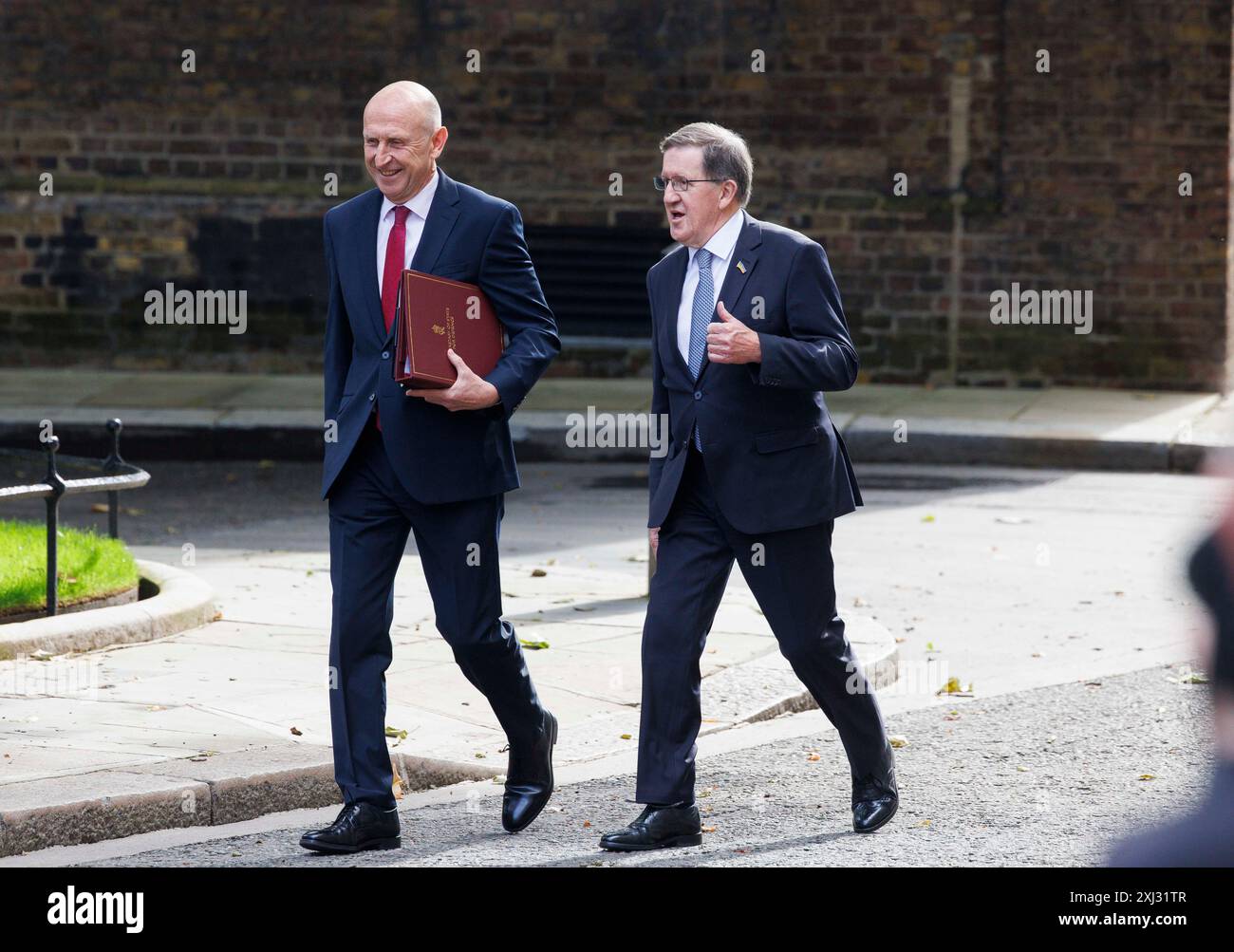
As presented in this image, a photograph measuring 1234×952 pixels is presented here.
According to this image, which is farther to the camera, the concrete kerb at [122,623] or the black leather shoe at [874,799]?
the concrete kerb at [122,623]

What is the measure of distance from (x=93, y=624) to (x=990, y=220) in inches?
438

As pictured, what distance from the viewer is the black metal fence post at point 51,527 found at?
757cm

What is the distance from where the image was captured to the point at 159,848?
5191 millimetres

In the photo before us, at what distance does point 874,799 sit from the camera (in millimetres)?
→ 5402

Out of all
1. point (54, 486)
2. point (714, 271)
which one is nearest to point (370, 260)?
point (714, 271)

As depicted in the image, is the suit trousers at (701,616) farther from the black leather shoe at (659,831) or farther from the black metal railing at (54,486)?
the black metal railing at (54,486)

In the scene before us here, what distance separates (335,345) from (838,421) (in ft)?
32.1

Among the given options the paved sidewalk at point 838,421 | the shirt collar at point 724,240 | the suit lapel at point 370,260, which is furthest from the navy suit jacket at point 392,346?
the paved sidewalk at point 838,421

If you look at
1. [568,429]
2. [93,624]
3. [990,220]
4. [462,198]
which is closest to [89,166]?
[568,429]

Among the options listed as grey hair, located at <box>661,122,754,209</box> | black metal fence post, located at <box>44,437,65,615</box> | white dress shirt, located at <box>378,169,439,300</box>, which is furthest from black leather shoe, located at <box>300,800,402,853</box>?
black metal fence post, located at <box>44,437,65,615</box>

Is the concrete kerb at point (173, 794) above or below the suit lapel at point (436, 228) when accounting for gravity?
below

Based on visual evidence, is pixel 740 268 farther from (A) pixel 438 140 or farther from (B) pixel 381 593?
(B) pixel 381 593

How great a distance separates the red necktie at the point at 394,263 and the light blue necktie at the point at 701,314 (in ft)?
2.62

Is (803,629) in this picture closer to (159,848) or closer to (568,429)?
(159,848)
